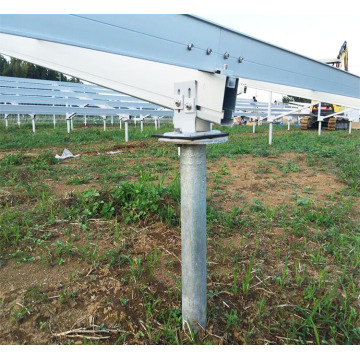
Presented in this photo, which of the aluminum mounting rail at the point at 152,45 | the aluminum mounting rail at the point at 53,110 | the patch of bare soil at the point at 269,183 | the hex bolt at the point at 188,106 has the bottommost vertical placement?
the patch of bare soil at the point at 269,183

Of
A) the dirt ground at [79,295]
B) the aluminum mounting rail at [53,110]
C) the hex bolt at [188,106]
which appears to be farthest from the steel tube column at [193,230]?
the aluminum mounting rail at [53,110]

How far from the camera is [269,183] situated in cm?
399

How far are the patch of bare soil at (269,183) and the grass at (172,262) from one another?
0.07 metres

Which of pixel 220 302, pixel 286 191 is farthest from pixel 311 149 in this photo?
pixel 220 302

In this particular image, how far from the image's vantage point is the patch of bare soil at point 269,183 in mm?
3408

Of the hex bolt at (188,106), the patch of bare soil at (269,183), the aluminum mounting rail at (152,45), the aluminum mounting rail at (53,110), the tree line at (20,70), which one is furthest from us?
the tree line at (20,70)

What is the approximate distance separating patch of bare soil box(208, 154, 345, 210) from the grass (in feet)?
0.23

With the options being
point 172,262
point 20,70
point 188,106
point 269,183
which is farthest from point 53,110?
point 20,70

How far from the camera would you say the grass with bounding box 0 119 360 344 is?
5.18 ft

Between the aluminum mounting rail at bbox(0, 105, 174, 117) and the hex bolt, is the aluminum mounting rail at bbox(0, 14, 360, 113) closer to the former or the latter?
the hex bolt

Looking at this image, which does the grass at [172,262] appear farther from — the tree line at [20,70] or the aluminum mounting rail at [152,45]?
the tree line at [20,70]

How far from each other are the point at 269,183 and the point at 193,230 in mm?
2895

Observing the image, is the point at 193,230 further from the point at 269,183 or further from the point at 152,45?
the point at 269,183

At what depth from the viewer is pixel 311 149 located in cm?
678
